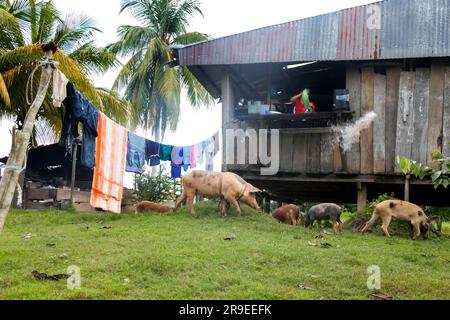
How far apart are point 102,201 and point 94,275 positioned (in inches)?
138

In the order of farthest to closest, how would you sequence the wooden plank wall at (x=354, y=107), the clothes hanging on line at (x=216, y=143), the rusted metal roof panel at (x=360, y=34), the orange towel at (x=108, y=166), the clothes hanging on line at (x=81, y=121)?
the clothes hanging on line at (x=216, y=143) → the wooden plank wall at (x=354, y=107) → the rusted metal roof panel at (x=360, y=34) → the orange towel at (x=108, y=166) → the clothes hanging on line at (x=81, y=121)

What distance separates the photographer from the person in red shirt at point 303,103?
15.5 m

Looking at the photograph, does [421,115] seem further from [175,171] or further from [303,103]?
[175,171]

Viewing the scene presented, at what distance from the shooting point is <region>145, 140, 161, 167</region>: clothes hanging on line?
16.0 m

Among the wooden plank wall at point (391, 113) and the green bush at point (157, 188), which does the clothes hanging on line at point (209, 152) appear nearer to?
the green bush at point (157, 188)

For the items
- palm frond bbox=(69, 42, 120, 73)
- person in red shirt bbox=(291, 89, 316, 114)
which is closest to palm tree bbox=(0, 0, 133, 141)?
palm frond bbox=(69, 42, 120, 73)

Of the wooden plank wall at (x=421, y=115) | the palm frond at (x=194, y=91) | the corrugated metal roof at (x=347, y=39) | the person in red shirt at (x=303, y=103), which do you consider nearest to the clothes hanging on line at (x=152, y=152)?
the corrugated metal roof at (x=347, y=39)

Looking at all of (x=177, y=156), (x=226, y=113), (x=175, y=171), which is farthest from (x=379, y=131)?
(x=175, y=171)

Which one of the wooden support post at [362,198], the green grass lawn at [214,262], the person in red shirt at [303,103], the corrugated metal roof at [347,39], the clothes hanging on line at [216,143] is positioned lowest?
the green grass lawn at [214,262]

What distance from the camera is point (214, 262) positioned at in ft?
28.3

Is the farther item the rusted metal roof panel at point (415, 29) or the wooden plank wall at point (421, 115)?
the wooden plank wall at point (421, 115)

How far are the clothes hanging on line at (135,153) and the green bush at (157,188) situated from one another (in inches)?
140

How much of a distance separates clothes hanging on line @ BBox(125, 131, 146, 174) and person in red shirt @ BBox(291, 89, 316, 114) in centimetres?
454
